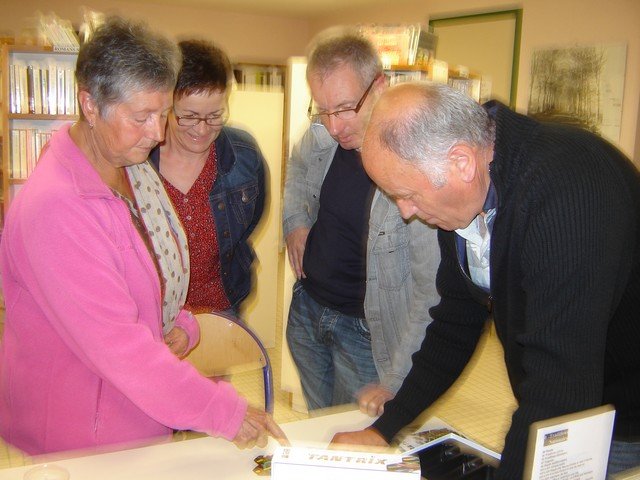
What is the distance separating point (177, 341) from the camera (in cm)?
159

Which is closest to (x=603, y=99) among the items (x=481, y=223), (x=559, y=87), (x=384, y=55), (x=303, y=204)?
(x=559, y=87)

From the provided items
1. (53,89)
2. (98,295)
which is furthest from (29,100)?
(98,295)

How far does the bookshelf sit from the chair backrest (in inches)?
112

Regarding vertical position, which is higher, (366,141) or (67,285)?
(366,141)

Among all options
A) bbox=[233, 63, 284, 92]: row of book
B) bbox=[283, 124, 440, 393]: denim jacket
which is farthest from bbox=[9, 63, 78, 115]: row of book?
bbox=[233, 63, 284, 92]: row of book

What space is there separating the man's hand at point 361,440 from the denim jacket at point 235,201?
877 mm

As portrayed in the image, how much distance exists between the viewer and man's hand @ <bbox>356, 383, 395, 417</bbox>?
1544 mm

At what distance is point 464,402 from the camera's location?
3.63 metres

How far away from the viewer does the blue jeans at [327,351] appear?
75.0 inches

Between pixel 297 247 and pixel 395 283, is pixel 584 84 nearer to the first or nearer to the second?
pixel 297 247

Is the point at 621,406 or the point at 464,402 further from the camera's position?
the point at 464,402

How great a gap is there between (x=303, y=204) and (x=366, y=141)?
1011mm

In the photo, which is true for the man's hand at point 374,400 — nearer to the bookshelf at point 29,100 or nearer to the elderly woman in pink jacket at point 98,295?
the elderly woman in pink jacket at point 98,295

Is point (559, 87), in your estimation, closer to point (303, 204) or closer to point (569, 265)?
point (303, 204)
